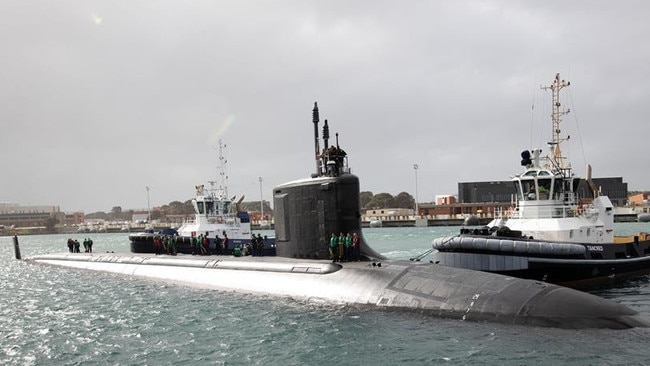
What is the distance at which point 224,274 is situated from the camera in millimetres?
20000

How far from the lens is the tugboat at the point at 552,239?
756 inches

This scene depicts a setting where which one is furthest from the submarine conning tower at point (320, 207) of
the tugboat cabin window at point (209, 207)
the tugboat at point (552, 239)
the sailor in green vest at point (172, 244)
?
the tugboat cabin window at point (209, 207)

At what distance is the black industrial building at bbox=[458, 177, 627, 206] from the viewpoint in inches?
3760

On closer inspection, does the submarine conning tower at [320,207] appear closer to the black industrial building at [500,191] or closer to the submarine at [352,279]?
the submarine at [352,279]

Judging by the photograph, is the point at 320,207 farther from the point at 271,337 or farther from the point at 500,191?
the point at 500,191

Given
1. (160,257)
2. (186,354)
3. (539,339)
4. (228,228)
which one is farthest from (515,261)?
(228,228)

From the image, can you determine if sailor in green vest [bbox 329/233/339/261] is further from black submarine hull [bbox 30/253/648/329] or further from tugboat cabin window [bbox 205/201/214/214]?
tugboat cabin window [bbox 205/201/214/214]

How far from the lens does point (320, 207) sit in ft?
55.2

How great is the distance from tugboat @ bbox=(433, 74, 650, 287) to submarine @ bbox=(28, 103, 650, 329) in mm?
3809

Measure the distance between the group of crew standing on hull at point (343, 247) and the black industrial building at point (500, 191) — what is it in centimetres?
8165

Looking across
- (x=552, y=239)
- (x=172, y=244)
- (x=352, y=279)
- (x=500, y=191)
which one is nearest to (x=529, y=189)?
(x=552, y=239)

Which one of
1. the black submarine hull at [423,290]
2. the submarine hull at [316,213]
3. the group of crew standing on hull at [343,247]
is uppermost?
the submarine hull at [316,213]

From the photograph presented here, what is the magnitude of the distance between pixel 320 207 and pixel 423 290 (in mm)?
4353

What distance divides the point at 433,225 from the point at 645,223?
30.9 meters
